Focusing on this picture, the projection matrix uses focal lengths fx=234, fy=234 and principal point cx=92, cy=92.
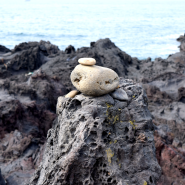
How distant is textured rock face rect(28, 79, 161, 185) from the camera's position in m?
2.73

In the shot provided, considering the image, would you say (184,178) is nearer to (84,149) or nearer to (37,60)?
(84,149)

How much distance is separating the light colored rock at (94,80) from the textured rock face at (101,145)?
118mm

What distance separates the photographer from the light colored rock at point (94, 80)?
3.23 m

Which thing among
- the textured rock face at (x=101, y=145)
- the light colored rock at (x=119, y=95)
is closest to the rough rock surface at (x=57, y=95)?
the textured rock face at (x=101, y=145)

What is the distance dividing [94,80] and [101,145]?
92 centimetres

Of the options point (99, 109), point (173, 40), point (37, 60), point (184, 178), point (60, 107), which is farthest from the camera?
point (173, 40)

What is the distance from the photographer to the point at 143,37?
30609mm

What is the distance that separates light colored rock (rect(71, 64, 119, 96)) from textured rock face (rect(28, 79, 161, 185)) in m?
0.12

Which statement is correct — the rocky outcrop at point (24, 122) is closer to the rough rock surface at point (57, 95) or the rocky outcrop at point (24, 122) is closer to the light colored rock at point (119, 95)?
the rough rock surface at point (57, 95)

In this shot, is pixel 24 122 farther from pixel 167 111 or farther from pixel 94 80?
pixel 167 111

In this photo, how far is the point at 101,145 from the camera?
9.12 feet

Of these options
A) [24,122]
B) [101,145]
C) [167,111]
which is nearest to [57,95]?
[24,122]

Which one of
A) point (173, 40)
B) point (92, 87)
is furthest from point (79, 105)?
point (173, 40)

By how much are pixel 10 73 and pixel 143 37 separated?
23.3 metres
